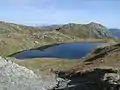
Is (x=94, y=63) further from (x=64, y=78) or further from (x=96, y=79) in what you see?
(x=96, y=79)

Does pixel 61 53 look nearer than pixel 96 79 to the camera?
No

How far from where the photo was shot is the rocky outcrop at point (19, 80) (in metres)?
50.6

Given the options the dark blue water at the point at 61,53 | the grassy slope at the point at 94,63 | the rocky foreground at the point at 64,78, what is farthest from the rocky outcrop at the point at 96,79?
the dark blue water at the point at 61,53

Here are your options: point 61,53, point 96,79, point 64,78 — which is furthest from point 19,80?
point 61,53

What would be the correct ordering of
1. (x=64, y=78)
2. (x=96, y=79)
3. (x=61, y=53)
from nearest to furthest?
(x=96, y=79), (x=64, y=78), (x=61, y=53)

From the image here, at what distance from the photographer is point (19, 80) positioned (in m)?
53.5

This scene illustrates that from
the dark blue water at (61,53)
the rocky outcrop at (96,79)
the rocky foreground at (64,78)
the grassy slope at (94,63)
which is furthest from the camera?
the dark blue water at (61,53)

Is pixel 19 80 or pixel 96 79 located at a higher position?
pixel 96 79

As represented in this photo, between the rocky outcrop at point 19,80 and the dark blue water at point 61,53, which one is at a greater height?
the rocky outcrop at point 19,80

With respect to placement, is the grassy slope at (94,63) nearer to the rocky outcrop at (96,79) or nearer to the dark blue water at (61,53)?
the rocky outcrop at (96,79)

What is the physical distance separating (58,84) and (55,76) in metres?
8.94

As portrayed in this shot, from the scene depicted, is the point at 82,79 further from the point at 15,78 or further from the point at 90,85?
the point at 15,78


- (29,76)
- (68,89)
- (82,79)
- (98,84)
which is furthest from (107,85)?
(29,76)

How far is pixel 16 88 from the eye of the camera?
1967 inches
